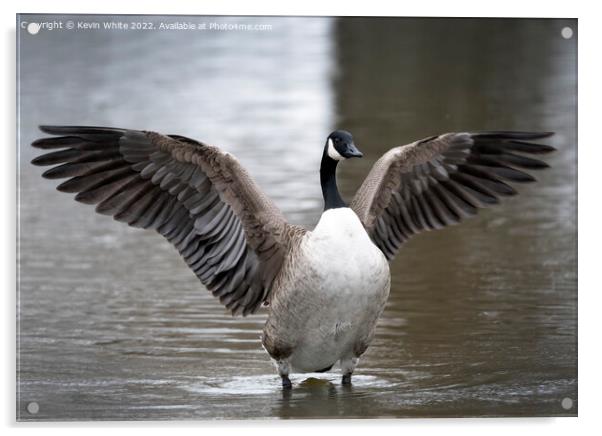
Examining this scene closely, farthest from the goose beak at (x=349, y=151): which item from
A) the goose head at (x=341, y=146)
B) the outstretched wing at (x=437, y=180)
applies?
the outstretched wing at (x=437, y=180)

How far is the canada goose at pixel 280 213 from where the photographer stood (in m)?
7.34

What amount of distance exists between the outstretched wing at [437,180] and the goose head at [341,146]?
17.6 inches

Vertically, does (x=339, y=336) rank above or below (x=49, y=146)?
below

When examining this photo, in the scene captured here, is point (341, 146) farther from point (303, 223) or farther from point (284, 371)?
point (303, 223)

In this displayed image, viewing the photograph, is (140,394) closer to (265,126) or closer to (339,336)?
(339,336)

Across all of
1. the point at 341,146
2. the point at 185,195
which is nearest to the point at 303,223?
the point at 185,195

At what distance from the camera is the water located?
7543 mm

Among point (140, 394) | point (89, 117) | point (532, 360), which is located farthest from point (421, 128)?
point (140, 394)

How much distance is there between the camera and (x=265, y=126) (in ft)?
37.8

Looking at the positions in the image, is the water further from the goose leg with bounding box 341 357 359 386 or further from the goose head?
the goose head

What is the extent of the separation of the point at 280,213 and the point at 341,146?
574 millimetres

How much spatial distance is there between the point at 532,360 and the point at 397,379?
866 millimetres

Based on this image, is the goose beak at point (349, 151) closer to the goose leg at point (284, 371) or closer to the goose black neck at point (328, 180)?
the goose black neck at point (328, 180)

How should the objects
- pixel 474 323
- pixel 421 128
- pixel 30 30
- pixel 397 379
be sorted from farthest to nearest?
1. pixel 421 128
2. pixel 474 323
3. pixel 397 379
4. pixel 30 30
